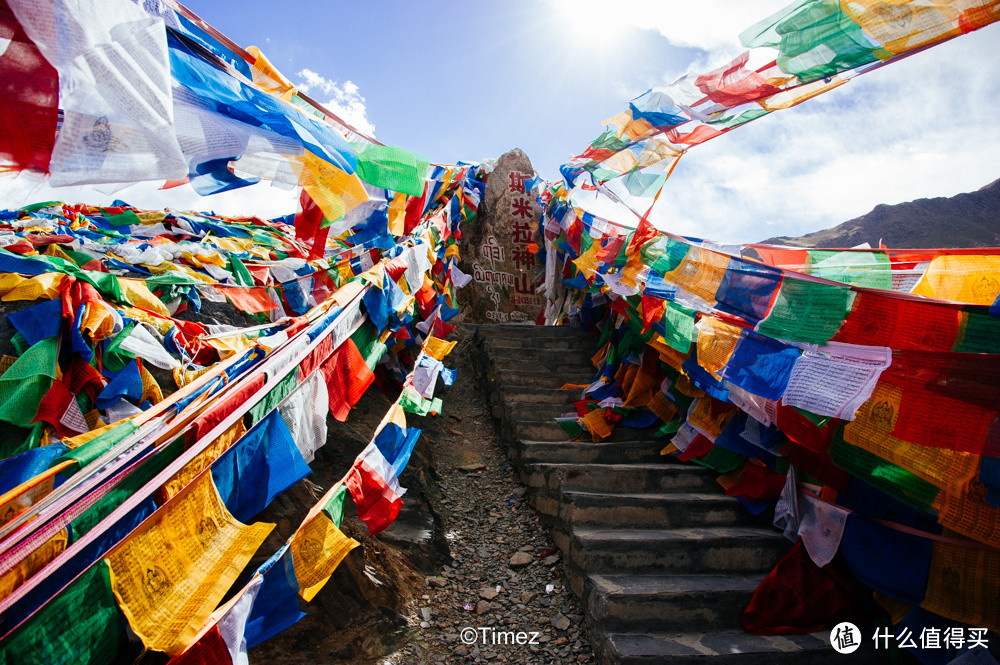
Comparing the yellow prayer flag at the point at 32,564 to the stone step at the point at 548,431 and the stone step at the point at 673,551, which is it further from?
the stone step at the point at 548,431

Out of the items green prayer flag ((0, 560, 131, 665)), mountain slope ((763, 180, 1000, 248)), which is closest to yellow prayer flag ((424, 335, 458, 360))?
green prayer flag ((0, 560, 131, 665))

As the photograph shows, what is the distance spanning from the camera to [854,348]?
290cm

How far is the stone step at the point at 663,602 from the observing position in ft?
10.7

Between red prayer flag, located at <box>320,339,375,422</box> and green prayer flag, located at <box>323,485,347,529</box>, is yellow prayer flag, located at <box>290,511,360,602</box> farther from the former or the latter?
red prayer flag, located at <box>320,339,375,422</box>

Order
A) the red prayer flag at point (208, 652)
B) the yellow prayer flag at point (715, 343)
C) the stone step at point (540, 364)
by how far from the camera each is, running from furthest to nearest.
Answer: the stone step at point (540, 364) → the yellow prayer flag at point (715, 343) → the red prayer flag at point (208, 652)

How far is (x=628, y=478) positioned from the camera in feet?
14.7

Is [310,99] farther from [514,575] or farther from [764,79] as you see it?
[514,575]

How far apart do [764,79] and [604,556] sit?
354cm

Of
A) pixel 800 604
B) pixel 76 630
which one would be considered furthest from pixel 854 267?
pixel 76 630

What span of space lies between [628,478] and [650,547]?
820 mm

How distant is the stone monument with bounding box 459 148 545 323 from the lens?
10.9m

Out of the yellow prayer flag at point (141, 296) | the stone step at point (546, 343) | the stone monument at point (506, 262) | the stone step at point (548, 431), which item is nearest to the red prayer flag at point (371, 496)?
the yellow prayer flag at point (141, 296)

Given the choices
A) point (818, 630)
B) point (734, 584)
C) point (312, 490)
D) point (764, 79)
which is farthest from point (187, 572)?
point (764, 79)
